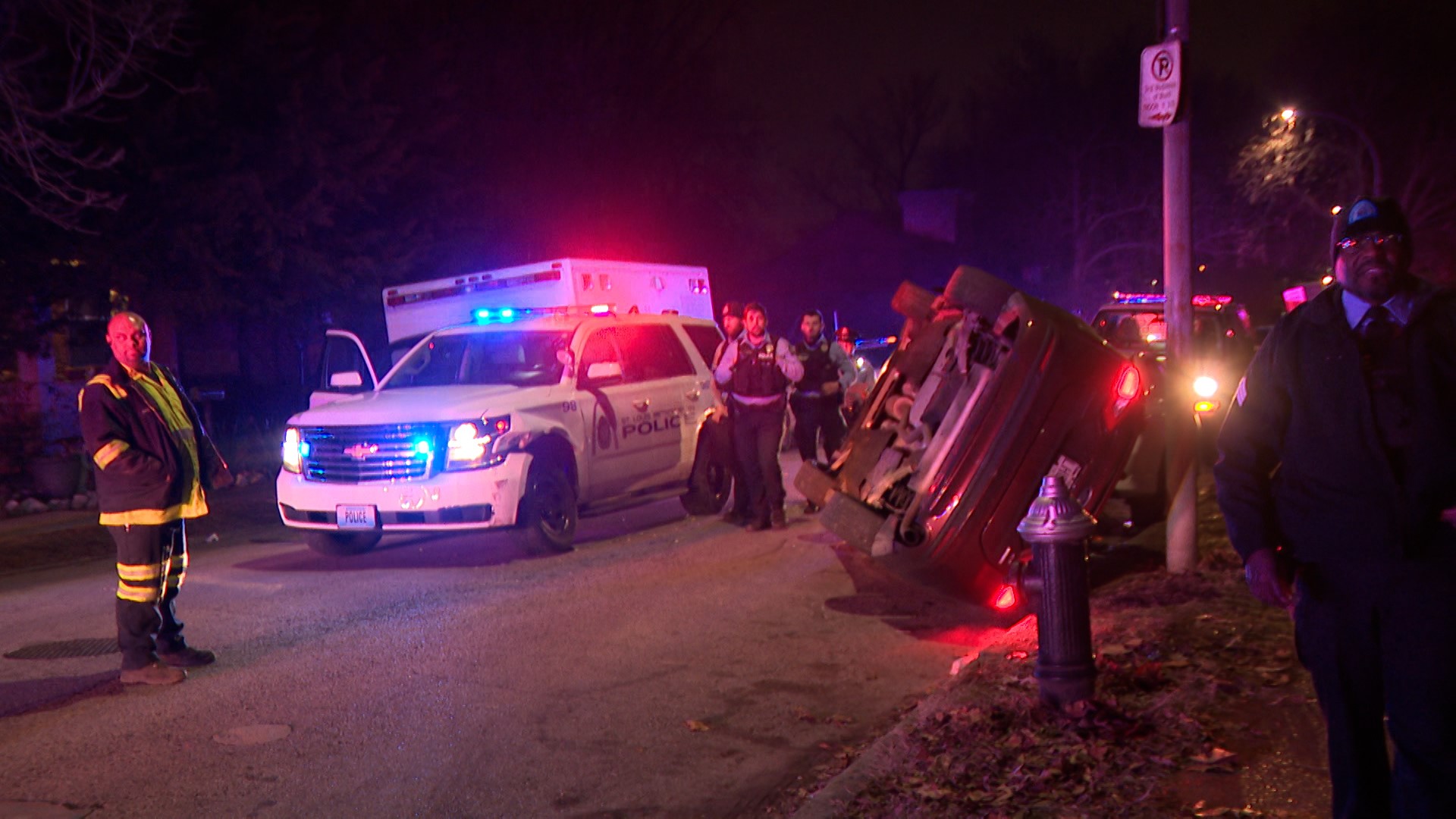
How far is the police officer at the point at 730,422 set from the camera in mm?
10766

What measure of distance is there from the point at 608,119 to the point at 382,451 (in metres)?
22.6

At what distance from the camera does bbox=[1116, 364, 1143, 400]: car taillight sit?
6.74 metres

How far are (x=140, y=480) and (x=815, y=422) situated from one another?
6.82 m

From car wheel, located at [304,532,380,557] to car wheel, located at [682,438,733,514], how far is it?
3.04 metres

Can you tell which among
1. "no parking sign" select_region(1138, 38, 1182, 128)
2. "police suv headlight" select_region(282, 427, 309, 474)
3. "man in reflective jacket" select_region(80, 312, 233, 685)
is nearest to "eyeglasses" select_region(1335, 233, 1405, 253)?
"no parking sign" select_region(1138, 38, 1182, 128)

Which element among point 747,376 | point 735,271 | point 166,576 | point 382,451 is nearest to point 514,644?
point 166,576

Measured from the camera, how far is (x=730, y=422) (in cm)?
1078

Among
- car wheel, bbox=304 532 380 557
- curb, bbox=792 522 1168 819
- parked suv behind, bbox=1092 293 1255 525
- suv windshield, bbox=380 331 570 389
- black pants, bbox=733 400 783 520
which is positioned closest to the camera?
curb, bbox=792 522 1168 819

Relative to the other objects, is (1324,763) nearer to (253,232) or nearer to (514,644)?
(514,644)

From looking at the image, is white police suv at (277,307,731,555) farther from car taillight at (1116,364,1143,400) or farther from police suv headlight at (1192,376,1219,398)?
police suv headlight at (1192,376,1219,398)

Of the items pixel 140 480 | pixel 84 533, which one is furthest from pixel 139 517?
pixel 84 533

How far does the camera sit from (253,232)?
53.1 ft

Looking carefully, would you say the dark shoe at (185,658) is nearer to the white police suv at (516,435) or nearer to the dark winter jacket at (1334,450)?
the white police suv at (516,435)

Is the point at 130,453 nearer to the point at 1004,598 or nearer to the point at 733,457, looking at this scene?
the point at 1004,598
